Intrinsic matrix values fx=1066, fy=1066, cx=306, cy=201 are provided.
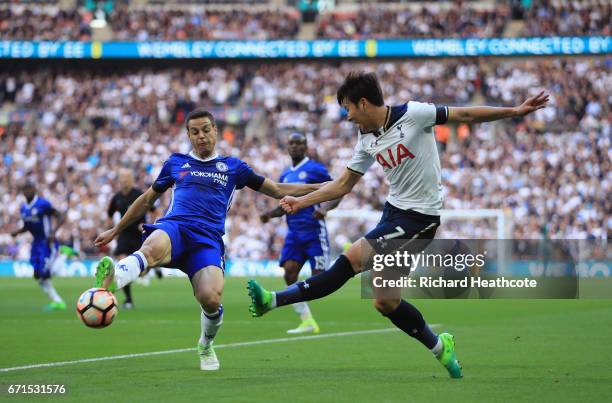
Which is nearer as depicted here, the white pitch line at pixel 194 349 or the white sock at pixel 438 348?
the white sock at pixel 438 348

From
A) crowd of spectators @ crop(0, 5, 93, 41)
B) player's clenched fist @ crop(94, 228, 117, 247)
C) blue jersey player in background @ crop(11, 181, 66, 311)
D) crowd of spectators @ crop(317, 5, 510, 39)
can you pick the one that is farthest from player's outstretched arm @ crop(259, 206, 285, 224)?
crowd of spectators @ crop(0, 5, 93, 41)

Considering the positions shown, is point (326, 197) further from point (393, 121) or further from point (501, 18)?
point (501, 18)

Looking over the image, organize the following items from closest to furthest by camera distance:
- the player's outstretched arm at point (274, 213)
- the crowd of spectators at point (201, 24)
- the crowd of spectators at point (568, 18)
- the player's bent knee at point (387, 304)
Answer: the player's bent knee at point (387, 304) → the player's outstretched arm at point (274, 213) → the crowd of spectators at point (568, 18) → the crowd of spectators at point (201, 24)

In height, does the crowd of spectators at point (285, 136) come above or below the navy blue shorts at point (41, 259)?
above

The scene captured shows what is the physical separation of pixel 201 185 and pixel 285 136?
32.0 metres

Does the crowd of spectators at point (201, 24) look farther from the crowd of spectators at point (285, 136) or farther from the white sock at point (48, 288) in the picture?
the white sock at point (48, 288)

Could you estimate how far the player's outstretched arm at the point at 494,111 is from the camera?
8.30m

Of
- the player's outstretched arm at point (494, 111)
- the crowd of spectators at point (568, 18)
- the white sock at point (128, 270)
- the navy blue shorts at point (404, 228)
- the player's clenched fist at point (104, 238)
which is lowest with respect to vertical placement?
the white sock at point (128, 270)

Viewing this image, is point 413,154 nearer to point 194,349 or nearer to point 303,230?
point 194,349

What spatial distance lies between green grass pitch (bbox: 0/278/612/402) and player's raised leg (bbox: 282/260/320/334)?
0.79 feet

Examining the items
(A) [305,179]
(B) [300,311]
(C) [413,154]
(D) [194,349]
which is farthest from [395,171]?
(B) [300,311]

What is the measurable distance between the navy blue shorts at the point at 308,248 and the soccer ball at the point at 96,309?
22.6ft

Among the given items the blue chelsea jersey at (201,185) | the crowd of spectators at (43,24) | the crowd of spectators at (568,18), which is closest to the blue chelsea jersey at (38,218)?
the blue chelsea jersey at (201,185)

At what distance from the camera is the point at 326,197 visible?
913cm
